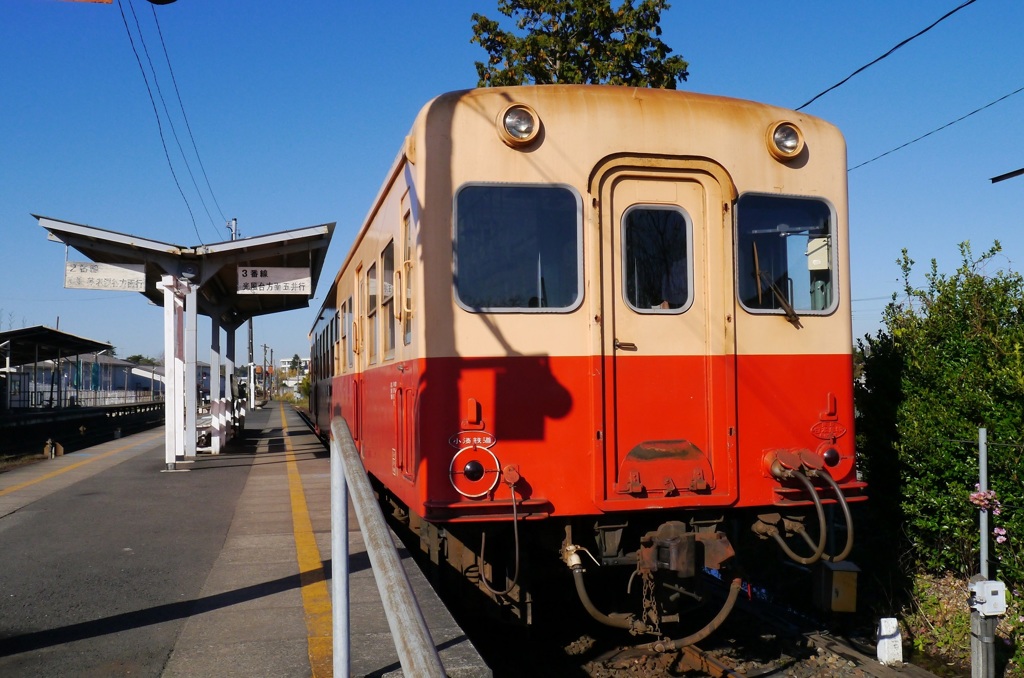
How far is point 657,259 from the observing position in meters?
5.32

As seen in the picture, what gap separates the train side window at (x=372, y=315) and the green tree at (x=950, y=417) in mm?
4269

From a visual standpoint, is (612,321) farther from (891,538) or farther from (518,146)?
(891,538)

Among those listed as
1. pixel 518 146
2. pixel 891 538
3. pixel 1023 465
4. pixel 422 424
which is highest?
pixel 518 146

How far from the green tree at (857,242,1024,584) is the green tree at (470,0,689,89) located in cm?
1040

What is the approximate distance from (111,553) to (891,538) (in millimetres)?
6419

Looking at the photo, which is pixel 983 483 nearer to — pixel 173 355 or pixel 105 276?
pixel 173 355

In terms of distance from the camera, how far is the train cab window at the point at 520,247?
16.8 ft

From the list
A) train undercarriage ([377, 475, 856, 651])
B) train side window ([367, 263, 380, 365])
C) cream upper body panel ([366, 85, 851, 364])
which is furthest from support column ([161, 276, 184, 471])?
cream upper body panel ([366, 85, 851, 364])

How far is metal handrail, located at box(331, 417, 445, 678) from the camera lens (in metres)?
2.47

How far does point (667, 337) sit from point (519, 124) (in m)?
1.46

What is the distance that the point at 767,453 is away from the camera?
17.2 ft

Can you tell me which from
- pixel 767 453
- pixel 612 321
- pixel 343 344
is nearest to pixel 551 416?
pixel 612 321

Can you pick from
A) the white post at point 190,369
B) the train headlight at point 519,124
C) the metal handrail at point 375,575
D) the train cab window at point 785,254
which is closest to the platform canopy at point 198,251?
the white post at point 190,369

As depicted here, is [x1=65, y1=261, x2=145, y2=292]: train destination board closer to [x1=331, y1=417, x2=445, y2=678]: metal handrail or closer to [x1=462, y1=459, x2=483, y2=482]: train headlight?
[x1=462, y1=459, x2=483, y2=482]: train headlight
